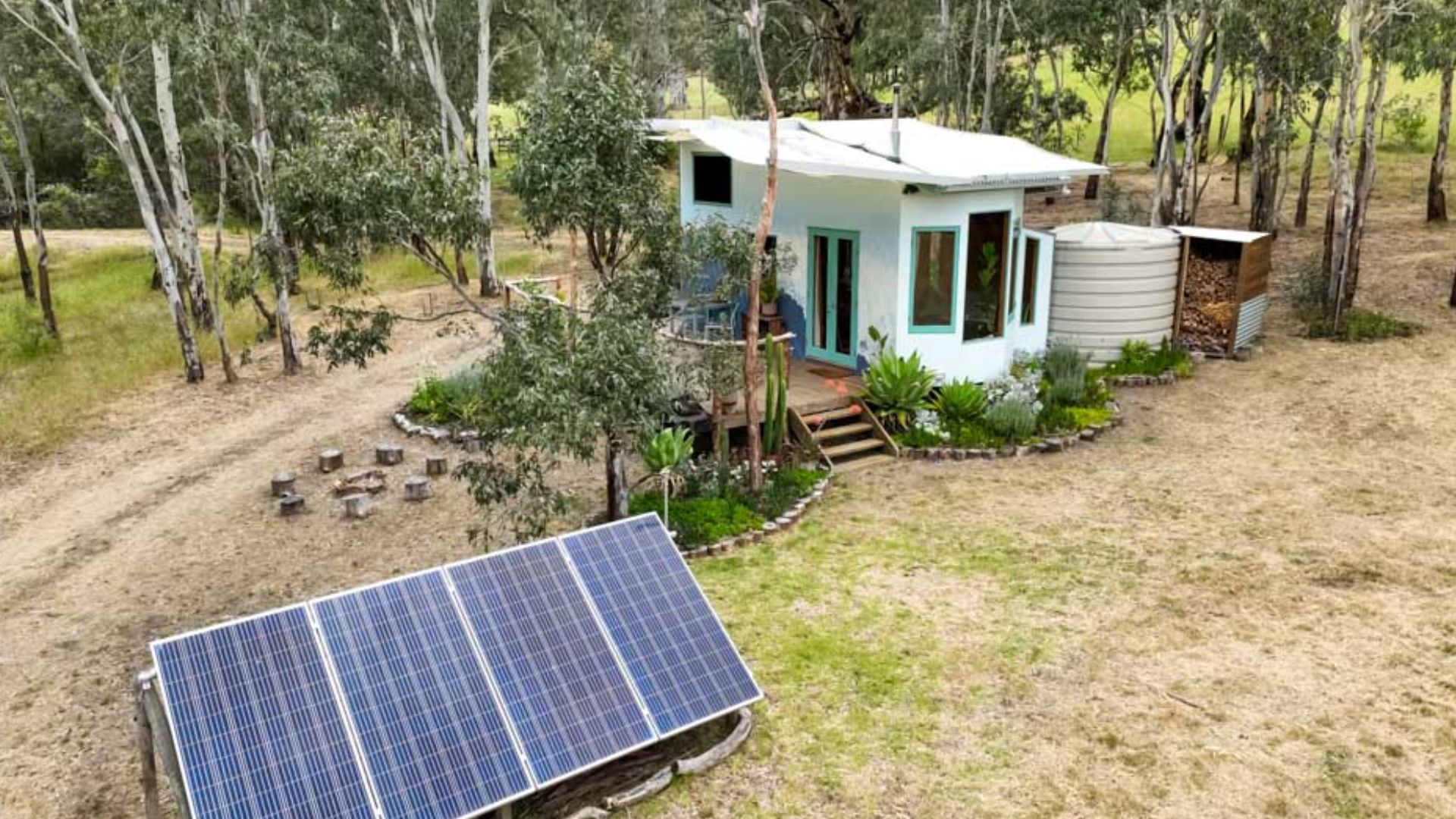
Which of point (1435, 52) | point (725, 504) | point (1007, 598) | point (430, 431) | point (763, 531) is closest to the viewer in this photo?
point (1007, 598)

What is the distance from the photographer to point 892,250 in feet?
44.0

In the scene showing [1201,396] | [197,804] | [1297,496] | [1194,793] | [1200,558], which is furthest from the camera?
[1201,396]

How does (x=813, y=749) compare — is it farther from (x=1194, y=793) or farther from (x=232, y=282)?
(x=232, y=282)

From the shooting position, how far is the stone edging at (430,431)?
43.8 feet

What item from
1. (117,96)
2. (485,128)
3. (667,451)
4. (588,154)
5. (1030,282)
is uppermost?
(117,96)

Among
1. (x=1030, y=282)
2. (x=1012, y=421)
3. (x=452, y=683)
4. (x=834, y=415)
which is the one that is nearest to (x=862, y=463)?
(x=834, y=415)

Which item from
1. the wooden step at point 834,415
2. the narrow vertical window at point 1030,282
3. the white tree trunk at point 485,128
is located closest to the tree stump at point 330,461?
the wooden step at point 834,415

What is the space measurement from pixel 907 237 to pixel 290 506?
330 inches

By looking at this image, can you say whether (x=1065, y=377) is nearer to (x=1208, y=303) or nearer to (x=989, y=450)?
(x=989, y=450)

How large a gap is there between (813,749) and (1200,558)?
493 centimetres

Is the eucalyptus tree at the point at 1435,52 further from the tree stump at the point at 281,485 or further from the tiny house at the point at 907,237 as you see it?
the tree stump at the point at 281,485

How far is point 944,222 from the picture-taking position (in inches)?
524

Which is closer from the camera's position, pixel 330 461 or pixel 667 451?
pixel 667 451

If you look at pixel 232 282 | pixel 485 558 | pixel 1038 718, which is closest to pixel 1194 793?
pixel 1038 718
